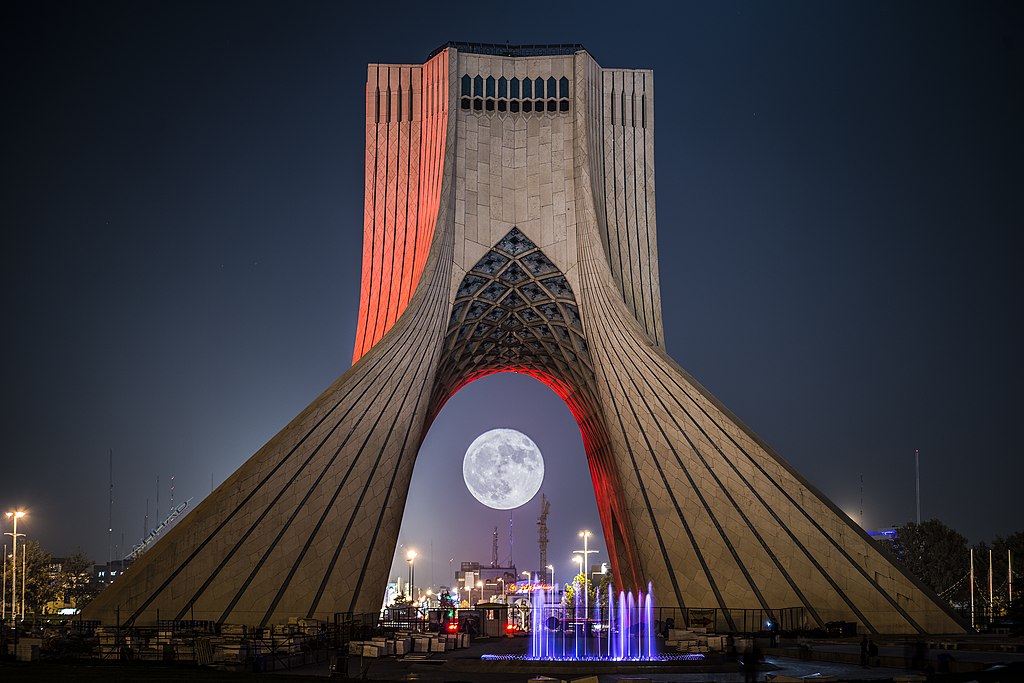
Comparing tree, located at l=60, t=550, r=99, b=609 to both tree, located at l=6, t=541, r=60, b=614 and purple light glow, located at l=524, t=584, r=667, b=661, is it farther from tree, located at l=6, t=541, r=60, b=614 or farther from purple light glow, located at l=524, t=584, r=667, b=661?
purple light glow, located at l=524, t=584, r=667, b=661

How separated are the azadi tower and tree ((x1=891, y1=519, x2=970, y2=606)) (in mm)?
18466

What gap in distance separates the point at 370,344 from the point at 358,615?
423 inches

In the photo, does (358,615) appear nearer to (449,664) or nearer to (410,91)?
(449,664)

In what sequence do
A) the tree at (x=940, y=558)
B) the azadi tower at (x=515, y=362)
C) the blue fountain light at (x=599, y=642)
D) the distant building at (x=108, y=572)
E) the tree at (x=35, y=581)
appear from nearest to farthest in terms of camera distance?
the blue fountain light at (x=599, y=642)
the azadi tower at (x=515, y=362)
the tree at (x=35, y=581)
the tree at (x=940, y=558)
the distant building at (x=108, y=572)

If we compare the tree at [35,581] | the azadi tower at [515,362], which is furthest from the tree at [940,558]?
the tree at [35,581]

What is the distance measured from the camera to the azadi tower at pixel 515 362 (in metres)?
23.8

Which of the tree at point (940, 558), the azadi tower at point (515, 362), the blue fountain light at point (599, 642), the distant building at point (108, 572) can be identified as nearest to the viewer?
the blue fountain light at point (599, 642)

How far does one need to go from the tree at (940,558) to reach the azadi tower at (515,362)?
1847 centimetres

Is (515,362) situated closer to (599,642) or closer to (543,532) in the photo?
(599,642)

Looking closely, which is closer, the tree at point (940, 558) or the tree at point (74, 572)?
the tree at point (940, 558)

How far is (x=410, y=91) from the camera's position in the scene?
35.5 metres

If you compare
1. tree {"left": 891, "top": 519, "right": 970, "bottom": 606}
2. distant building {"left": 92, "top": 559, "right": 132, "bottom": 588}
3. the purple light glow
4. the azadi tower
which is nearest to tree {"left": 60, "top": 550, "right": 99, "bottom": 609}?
distant building {"left": 92, "top": 559, "right": 132, "bottom": 588}

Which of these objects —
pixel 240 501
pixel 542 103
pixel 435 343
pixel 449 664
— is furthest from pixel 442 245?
pixel 449 664

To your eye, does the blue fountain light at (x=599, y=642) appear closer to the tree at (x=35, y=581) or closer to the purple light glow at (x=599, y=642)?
the purple light glow at (x=599, y=642)
